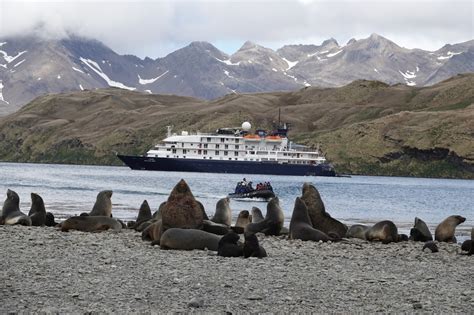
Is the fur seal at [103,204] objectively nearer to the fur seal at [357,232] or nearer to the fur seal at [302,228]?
the fur seal at [302,228]

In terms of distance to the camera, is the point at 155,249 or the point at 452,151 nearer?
the point at 155,249

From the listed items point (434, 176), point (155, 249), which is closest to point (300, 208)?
point (155, 249)

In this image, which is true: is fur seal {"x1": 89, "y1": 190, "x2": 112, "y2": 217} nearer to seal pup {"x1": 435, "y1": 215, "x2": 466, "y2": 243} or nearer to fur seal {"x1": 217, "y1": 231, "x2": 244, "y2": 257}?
fur seal {"x1": 217, "y1": 231, "x2": 244, "y2": 257}

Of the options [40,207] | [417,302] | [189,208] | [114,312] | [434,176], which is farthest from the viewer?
[434,176]

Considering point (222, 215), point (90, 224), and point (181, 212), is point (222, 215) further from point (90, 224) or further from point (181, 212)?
point (181, 212)

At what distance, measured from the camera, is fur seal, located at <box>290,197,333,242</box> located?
1005 inches

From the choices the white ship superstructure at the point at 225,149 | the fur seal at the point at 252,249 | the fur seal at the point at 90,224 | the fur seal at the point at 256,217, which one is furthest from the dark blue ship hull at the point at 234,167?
the fur seal at the point at 252,249

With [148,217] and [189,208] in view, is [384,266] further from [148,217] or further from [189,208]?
[148,217]

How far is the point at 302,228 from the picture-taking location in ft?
84.8

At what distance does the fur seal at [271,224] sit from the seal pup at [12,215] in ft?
25.7

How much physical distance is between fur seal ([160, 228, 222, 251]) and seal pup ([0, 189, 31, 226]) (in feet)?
30.7

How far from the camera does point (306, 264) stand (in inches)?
741

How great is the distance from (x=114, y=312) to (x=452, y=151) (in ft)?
639

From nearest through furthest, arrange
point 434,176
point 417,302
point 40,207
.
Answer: point 417,302
point 40,207
point 434,176
